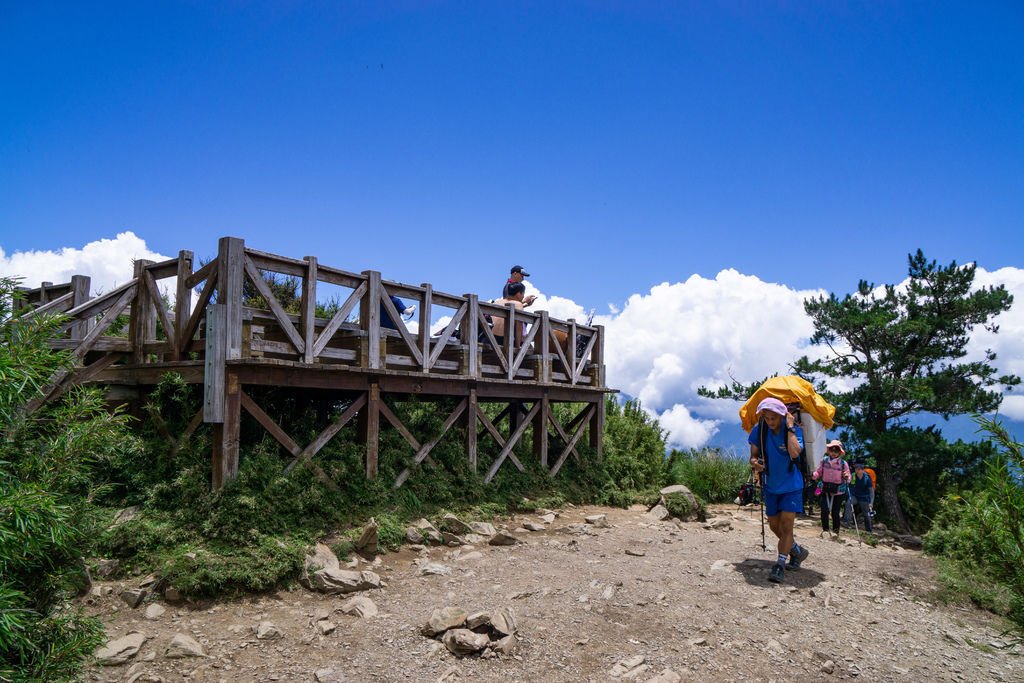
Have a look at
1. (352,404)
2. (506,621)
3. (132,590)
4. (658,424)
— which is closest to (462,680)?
(506,621)

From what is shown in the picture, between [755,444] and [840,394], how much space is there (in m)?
11.2

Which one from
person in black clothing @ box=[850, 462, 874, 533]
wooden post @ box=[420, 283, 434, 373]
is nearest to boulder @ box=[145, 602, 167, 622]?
wooden post @ box=[420, 283, 434, 373]

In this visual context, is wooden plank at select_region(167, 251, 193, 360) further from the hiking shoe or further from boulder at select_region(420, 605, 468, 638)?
the hiking shoe

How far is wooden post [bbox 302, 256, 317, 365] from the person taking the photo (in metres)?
9.20

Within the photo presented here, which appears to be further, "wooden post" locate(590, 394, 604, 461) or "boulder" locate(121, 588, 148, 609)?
"wooden post" locate(590, 394, 604, 461)

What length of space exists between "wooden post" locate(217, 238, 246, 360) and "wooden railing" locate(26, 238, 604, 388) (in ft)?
0.04

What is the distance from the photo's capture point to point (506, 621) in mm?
6152

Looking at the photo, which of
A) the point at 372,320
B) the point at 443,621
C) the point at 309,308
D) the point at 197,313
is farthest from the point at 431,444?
the point at 443,621

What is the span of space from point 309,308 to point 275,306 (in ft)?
1.85

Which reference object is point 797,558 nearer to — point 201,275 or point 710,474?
point 201,275

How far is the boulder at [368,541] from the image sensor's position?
28.1ft

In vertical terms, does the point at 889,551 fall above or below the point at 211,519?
below

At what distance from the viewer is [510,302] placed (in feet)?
43.7

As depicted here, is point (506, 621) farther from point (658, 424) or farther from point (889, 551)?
point (658, 424)
